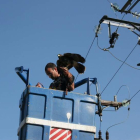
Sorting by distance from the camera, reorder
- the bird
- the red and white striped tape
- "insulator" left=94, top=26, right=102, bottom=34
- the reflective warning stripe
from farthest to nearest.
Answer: "insulator" left=94, top=26, right=102, bottom=34 → the bird → the red and white striped tape → the reflective warning stripe

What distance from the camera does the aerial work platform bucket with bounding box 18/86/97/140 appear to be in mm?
7172

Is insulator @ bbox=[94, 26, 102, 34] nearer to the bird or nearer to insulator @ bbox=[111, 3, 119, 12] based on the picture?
insulator @ bbox=[111, 3, 119, 12]

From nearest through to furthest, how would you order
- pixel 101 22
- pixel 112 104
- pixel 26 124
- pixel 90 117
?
pixel 26 124 → pixel 90 117 → pixel 101 22 → pixel 112 104

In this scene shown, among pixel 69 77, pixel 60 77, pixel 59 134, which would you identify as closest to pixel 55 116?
pixel 59 134

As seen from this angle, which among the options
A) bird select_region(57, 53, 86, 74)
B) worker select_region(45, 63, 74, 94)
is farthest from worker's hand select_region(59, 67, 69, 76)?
bird select_region(57, 53, 86, 74)

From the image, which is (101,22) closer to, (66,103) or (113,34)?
(113,34)

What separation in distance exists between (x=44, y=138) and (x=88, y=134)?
923 millimetres

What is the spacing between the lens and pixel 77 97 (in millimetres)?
7625

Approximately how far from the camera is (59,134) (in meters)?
7.26

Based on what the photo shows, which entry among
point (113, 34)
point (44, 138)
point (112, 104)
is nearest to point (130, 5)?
point (113, 34)

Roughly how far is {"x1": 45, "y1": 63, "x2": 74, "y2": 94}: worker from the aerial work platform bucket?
306mm

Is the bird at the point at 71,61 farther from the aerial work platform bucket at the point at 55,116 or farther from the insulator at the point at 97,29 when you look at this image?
the insulator at the point at 97,29

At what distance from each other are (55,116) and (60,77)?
44.0 inches

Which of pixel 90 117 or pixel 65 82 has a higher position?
pixel 65 82
